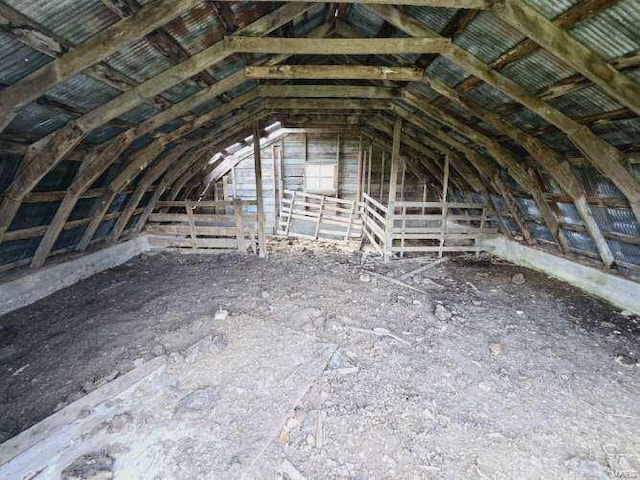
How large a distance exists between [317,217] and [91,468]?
811 cm

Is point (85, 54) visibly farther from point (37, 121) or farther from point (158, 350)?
point (158, 350)

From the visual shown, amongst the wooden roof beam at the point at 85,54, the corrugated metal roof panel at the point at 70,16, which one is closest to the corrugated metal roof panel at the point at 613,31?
the wooden roof beam at the point at 85,54

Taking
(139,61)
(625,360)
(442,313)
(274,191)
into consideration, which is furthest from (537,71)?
(274,191)

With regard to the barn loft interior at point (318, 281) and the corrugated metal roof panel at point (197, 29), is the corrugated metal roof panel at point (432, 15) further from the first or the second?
the corrugated metal roof panel at point (197, 29)

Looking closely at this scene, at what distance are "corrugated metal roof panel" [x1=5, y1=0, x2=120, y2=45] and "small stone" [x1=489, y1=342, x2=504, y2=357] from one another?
164 inches

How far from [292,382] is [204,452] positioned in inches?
33.0

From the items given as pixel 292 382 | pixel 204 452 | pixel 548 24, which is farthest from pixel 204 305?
pixel 548 24

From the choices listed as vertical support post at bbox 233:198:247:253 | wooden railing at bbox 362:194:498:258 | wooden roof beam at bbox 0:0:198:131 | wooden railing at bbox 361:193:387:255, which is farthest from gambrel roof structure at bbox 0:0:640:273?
wooden railing at bbox 361:193:387:255

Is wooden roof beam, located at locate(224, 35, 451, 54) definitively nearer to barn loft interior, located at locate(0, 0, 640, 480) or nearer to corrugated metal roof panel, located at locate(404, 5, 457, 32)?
barn loft interior, located at locate(0, 0, 640, 480)

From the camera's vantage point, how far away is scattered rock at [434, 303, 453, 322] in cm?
402

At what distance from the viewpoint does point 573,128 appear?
10.2 ft

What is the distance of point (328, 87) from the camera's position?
4.55 meters

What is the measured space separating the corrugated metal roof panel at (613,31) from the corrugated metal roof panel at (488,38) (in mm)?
422

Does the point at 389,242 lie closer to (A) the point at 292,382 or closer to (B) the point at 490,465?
(A) the point at 292,382
